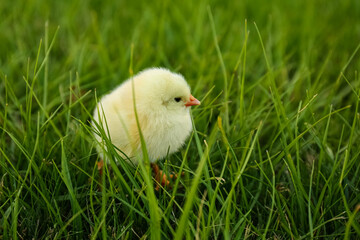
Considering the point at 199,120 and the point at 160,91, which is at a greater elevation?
the point at 160,91

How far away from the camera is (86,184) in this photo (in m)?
1.61

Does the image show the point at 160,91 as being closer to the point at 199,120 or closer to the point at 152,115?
the point at 152,115

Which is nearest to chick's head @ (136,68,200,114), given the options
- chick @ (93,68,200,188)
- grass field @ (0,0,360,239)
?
chick @ (93,68,200,188)

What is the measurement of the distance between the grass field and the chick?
10cm

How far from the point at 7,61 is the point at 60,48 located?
17.7 inches

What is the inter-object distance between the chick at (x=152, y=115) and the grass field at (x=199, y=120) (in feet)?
0.32

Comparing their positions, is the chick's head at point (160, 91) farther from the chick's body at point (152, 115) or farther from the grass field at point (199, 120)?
the grass field at point (199, 120)

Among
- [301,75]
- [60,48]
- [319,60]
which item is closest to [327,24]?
[319,60]

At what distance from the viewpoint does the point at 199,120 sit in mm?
1938

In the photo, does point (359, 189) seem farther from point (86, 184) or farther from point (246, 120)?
point (86, 184)

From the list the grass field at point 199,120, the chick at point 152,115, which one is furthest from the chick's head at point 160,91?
the grass field at point 199,120

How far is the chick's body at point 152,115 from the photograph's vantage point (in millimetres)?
1582

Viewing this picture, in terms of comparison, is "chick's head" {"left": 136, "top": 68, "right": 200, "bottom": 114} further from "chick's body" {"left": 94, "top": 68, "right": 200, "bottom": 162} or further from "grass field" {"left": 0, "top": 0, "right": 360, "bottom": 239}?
"grass field" {"left": 0, "top": 0, "right": 360, "bottom": 239}

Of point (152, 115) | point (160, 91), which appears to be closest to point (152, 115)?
point (152, 115)
